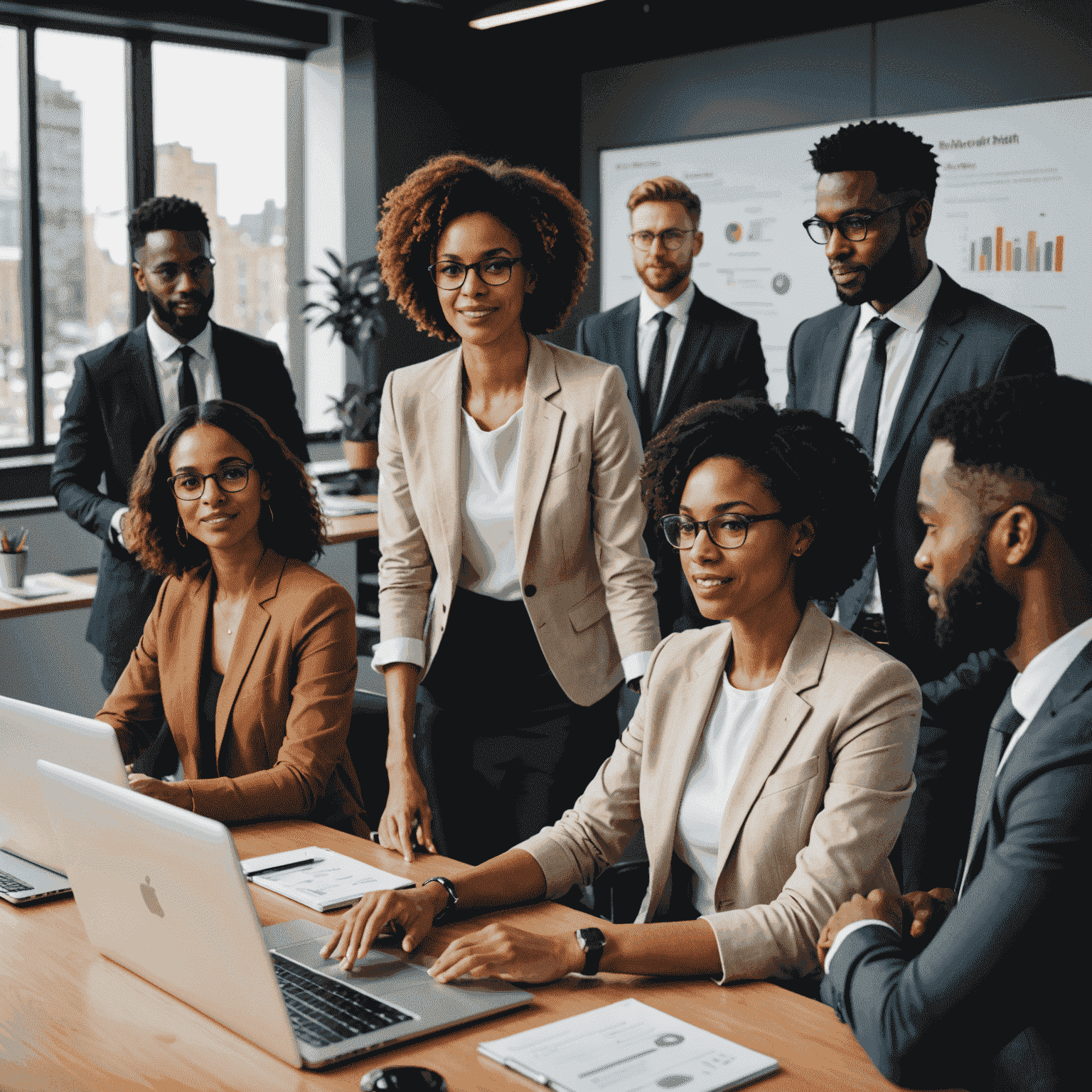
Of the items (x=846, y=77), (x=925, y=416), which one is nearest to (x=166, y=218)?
(x=925, y=416)

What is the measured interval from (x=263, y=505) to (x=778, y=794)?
122cm

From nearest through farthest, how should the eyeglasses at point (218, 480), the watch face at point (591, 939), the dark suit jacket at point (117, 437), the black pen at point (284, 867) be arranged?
the watch face at point (591, 939) → the black pen at point (284, 867) → the eyeglasses at point (218, 480) → the dark suit jacket at point (117, 437)

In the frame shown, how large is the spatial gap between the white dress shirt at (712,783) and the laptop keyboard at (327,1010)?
22.4 inches

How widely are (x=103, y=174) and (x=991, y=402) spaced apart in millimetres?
5490

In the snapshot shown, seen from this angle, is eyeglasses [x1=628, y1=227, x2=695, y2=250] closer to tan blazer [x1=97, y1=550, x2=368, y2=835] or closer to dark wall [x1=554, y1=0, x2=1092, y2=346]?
tan blazer [x1=97, y1=550, x2=368, y2=835]

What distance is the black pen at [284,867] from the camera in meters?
1.91

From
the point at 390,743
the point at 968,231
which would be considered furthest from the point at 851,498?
the point at 968,231

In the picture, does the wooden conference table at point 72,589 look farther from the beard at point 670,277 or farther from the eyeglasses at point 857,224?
the eyeglasses at point 857,224

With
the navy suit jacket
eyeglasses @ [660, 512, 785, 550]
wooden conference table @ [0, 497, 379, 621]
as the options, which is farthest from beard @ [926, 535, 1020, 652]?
the navy suit jacket

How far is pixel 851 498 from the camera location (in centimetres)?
193

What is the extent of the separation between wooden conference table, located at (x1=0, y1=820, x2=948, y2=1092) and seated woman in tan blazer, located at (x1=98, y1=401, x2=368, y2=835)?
0.65 meters

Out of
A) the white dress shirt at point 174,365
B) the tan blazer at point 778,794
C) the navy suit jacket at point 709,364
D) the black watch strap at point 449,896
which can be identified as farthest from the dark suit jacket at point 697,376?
the black watch strap at point 449,896

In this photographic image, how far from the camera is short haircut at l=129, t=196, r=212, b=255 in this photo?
348cm

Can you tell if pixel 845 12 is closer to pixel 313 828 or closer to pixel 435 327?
pixel 435 327
